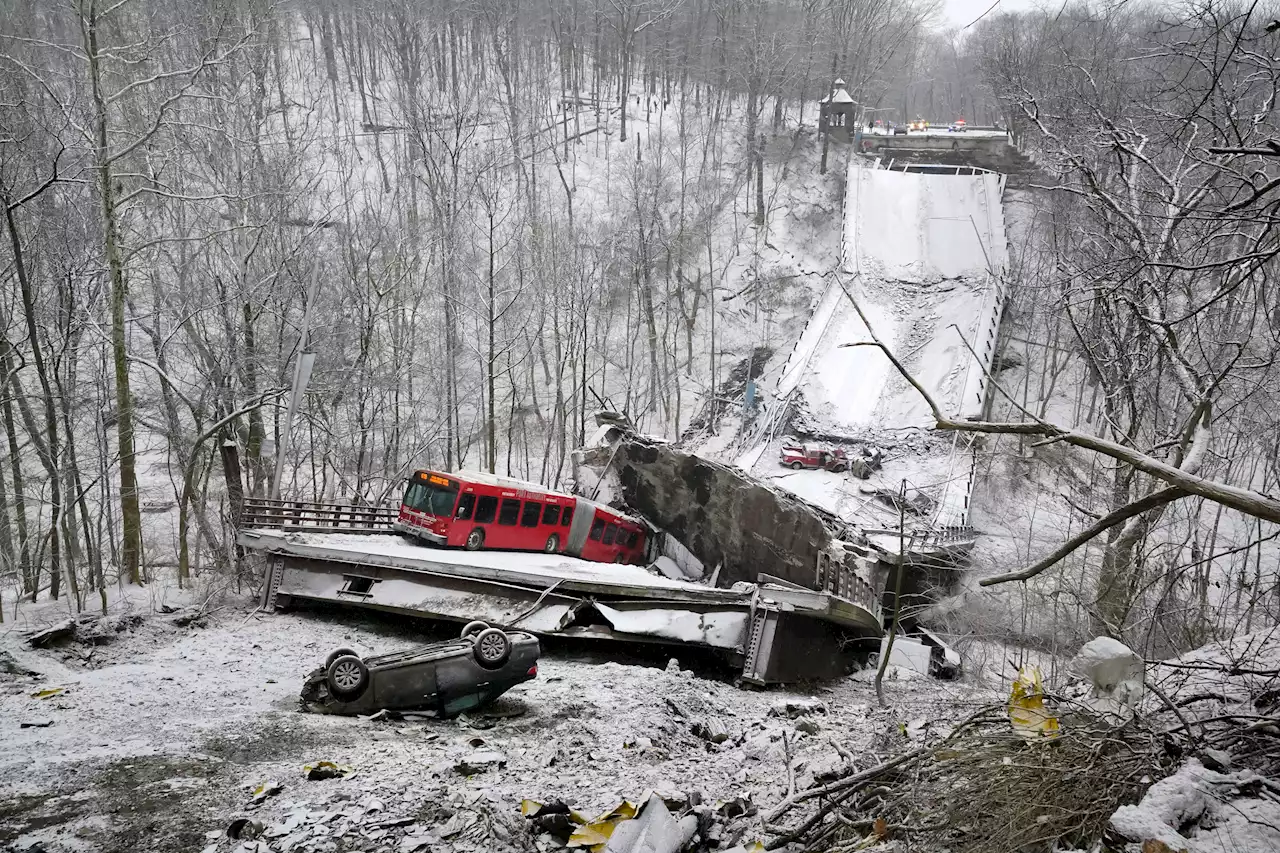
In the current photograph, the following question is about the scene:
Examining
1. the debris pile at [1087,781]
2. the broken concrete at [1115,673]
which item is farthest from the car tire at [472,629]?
the broken concrete at [1115,673]

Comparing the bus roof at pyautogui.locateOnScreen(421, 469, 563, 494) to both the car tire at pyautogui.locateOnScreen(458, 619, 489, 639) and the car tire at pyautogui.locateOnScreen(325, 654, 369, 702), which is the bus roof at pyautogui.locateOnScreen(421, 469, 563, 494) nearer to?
the car tire at pyautogui.locateOnScreen(458, 619, 489, 639)

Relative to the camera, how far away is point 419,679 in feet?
26.6

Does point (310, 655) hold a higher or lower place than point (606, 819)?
lower

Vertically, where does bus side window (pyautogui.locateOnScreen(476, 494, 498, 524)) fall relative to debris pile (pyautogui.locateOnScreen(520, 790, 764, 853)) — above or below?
below

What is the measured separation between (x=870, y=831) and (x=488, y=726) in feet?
14.7

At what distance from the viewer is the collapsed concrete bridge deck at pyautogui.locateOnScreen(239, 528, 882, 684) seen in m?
10.7

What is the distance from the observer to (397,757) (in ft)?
Answer: 21.9

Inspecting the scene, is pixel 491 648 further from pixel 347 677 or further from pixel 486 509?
pixel 486 509

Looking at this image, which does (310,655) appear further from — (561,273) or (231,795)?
(561,273)

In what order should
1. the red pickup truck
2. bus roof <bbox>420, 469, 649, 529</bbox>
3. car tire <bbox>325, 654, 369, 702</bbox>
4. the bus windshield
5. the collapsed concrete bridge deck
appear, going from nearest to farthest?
car tire <bbox>325, 654, 369, 702</bbox>, the collapsed concrete bridge deck, the bus windshield, bus roof <bbox>420, 469, 649, 529</bbox>, the red pickup truck

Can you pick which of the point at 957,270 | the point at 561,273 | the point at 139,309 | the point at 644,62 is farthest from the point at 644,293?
the point at 644,62

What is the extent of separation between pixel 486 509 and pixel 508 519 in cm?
59

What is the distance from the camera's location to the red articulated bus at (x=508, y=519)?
15000 millimetres

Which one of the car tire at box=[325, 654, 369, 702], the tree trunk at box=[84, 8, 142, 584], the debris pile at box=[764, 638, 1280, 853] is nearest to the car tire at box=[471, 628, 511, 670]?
the car tire at box=[325, 654, 369, 702]
